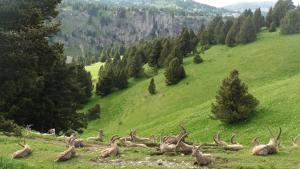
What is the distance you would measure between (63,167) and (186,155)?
5.27m

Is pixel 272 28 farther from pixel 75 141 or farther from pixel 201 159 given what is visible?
pixel 201 159

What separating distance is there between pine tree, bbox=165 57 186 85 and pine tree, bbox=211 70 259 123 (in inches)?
1369

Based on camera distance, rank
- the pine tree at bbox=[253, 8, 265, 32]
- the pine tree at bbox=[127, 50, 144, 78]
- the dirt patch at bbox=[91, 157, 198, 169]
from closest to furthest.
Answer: the dirt patch at bbox=[91, 157, 198, 169] → the pine tree at bbox=[127, 50, 144, 78] → the pine tree at bbox=[253, 8, 265, 32]

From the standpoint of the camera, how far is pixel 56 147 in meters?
23.9

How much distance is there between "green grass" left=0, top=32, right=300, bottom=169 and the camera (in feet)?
65.7

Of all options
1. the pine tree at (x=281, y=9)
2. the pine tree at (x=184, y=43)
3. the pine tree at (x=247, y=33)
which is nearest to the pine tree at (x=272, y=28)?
the pine tree at (x=281, y=9)

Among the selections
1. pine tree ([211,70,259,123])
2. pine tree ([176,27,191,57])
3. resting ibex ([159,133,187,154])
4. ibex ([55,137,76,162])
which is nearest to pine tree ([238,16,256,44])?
pine tree ([176,27,191,57])

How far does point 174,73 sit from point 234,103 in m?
35.7

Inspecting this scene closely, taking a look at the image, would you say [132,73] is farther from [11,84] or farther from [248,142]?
[11,84]

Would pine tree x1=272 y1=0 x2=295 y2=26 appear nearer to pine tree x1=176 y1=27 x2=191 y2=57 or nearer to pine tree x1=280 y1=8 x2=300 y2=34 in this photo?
pine tree x1=280 y1=8 x2=300 y2=34

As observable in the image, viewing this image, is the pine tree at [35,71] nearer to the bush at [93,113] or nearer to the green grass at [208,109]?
the green grass at [208,109]

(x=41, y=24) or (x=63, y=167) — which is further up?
Result: (x=41, y=24)

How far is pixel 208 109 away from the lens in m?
58.4

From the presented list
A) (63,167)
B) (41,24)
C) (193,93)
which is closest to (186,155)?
(63,167)
